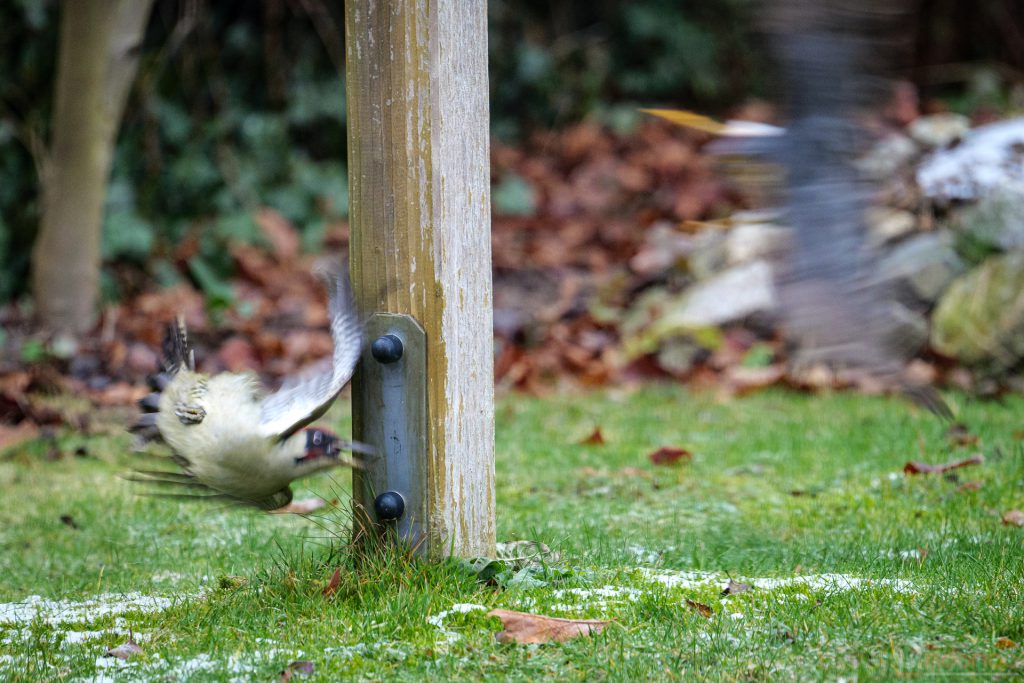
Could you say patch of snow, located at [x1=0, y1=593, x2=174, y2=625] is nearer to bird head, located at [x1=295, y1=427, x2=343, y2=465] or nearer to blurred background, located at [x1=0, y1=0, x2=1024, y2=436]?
bird head, located at [x1=295, y1=427, x2=343, y2=465]

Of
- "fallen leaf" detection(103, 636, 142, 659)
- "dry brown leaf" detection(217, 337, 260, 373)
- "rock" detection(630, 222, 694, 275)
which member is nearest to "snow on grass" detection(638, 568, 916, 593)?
"fallen leaf" detection(103, 636, 142, 659)

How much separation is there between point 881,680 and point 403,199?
1.55 metres

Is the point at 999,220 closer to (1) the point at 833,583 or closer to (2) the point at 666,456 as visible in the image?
(2) the point at 666,456

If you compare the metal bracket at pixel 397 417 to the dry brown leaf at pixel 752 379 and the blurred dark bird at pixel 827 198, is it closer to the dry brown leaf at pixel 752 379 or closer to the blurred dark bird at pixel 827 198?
the blurred dark bird at pixel 827 198

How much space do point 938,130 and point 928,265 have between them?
2168 mm

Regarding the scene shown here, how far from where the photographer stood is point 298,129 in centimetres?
1006

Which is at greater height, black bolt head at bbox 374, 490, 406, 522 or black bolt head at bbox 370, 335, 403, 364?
black bolt head at bbox 370, 335, 403, 364

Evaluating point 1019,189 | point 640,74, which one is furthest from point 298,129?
point 1019,189

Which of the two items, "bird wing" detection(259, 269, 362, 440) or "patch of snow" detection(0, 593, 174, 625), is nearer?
"bird wing" detection(259, 269, 362, 440)

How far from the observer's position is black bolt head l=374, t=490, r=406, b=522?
2.88m

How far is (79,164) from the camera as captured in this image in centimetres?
716

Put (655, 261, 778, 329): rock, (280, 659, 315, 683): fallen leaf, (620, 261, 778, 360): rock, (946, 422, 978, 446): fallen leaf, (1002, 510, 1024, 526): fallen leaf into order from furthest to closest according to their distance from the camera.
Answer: (655, 261, 778, 329): rock
(620, 261, 778, 360): rock
(946, 422, 978, 446): fallen leaf
(1002, 510, 1024, 526): fallen leaf
(280, 659, 315, 683): fallen leaf

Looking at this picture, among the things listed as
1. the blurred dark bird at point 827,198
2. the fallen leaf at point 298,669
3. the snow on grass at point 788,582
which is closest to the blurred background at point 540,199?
the snow on grass at point 788,582

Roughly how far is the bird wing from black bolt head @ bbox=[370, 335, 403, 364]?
0.06 metres
